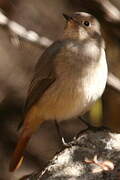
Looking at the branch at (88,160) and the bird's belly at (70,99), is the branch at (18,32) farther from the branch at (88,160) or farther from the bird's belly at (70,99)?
the branch at (88,160)

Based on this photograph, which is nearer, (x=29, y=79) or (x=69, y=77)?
(x=69, y=77)

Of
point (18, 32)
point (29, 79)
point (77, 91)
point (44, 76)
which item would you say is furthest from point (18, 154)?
point (29, 79)

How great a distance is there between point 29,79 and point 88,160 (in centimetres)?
327

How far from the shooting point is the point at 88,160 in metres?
6.53

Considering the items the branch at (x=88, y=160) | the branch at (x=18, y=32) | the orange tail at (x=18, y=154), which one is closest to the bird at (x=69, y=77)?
the orange tail at (x=18, y=154)

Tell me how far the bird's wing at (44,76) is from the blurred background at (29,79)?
4.34 feet

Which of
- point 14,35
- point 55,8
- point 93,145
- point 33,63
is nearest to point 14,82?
point 33,63

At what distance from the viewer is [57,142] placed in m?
9.47

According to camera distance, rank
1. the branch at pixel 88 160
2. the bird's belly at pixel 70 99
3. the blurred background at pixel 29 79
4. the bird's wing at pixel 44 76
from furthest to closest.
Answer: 1. the blurred background at pixel 29 79
2. the bird's wing at pixel 44 76
3. the bird's belly at pixel 70 99
4. the branch at pixel 88 160

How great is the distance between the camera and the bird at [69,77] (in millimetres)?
7309

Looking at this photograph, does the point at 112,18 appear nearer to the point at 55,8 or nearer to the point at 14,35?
the point at 14,35

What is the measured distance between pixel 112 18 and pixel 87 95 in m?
0.90

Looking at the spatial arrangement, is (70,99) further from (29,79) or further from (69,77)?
(29,79)

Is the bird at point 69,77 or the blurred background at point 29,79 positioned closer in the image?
the bird at point 69,77
